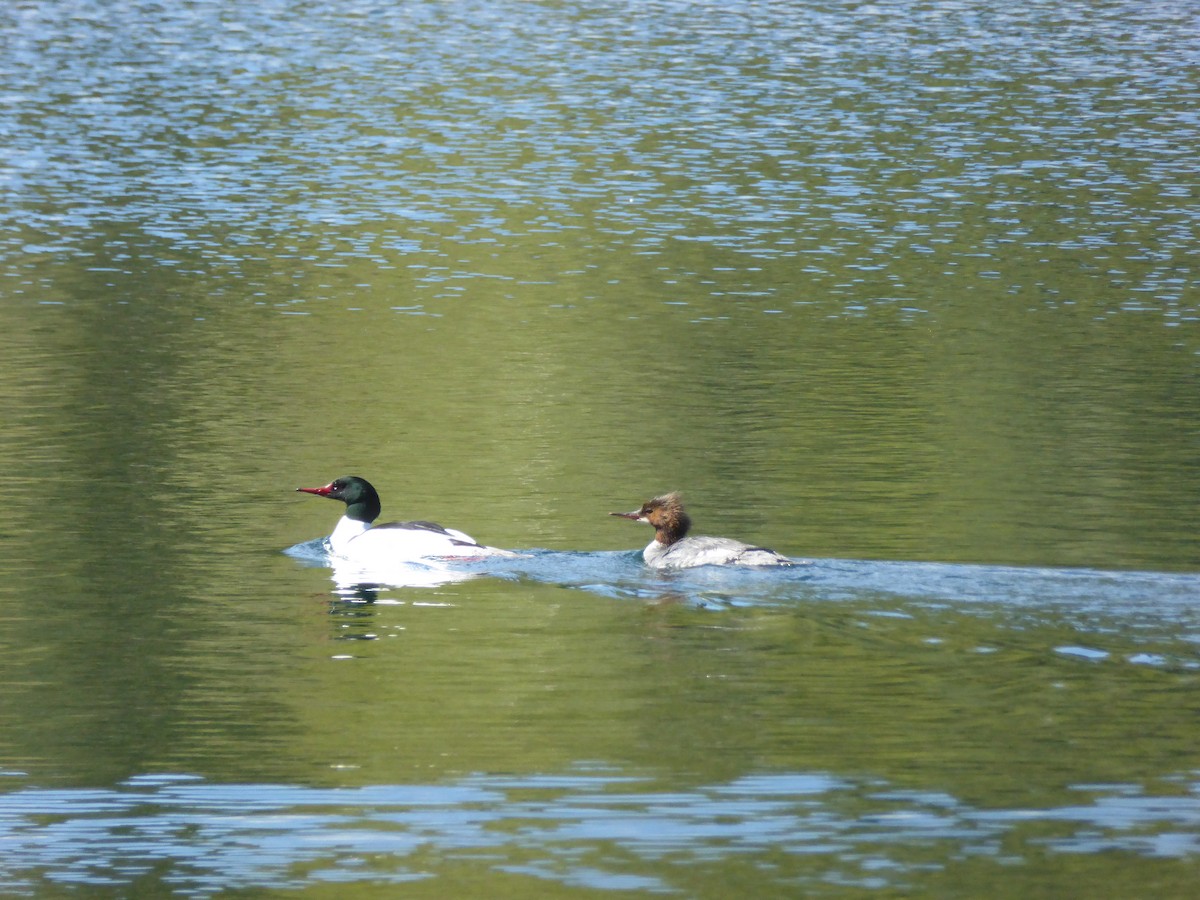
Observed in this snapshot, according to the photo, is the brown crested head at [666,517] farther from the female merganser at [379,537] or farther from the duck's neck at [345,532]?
the duck's neck at [345,532]

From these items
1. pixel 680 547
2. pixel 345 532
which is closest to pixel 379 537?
pixel 345 532

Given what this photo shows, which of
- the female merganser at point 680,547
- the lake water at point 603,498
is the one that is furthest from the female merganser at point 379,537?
the female merganser at point 680,547

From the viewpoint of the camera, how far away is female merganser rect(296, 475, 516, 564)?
14750 millimetres

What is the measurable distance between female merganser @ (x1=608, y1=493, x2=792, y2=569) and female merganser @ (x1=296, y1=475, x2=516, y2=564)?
1.09m

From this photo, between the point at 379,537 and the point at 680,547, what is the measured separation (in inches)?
91.1

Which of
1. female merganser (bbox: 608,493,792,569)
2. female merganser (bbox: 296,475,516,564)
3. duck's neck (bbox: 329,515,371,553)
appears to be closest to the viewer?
female merganser (bbox: 608,493,792,569)

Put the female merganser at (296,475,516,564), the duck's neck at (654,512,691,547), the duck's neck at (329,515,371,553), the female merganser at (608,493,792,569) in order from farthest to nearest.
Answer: the duck's neck at (329,515,371,553)
the duck's neck at (654,512,691,547)
the female merganser at (296,475,516,564)
the female merganser at (608,493,792,569)

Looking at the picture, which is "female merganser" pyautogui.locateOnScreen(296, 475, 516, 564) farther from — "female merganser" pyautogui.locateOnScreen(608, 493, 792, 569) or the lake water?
"female merganser" pyautogui.locateOnScreen(608, 493, 792, 569)

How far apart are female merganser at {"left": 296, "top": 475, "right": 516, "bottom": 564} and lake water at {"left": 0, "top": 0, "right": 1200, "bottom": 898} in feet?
0.67

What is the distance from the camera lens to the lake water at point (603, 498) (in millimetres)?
9766

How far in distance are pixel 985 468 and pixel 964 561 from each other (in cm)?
349

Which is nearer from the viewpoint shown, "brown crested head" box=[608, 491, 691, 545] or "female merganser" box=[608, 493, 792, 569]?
"female merganser" box=[608, 493, 792, 569]

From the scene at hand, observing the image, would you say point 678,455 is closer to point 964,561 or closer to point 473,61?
point 964,561

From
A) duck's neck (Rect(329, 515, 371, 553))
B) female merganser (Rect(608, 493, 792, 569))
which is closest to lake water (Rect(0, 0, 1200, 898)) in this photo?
female merganser (Rect(608, 493, 792, 569))
